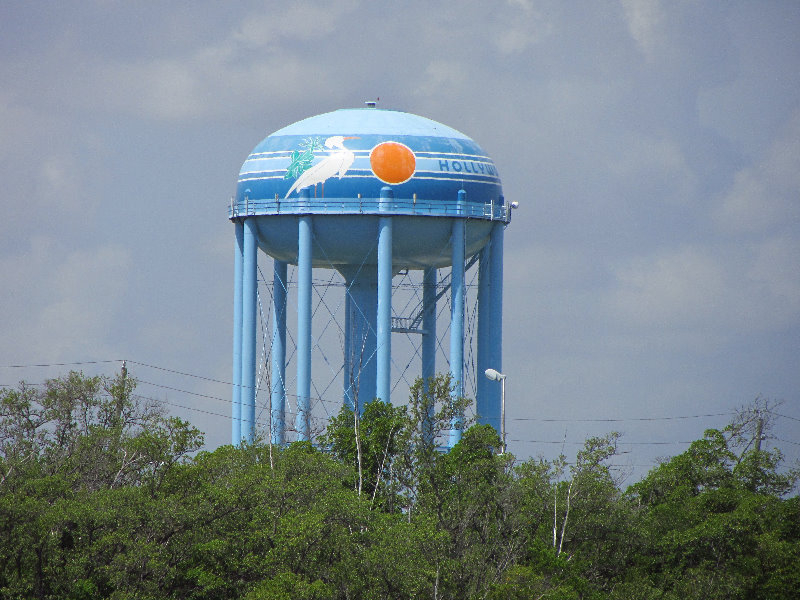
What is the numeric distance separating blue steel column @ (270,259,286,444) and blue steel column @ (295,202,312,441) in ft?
3.76

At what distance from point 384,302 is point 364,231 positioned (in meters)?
2.22

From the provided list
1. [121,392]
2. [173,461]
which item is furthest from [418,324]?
[173,461]

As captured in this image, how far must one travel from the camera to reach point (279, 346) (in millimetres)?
54312

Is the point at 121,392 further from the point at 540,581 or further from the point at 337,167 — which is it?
the point at 540,581

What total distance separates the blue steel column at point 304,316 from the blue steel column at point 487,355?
19.0ft

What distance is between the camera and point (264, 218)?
52000 millimetres

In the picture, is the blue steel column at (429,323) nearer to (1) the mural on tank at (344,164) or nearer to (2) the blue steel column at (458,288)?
(2) the blue steel column at (458,288)

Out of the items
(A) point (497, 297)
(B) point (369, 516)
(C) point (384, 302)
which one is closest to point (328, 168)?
(C) point (384, 302)

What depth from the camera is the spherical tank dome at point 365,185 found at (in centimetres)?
5069

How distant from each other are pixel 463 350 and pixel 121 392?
Answer: 11117 mm

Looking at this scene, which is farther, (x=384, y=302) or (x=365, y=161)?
(x=384, y=302)

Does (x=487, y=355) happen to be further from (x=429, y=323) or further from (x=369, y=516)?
(x=369, y=516)

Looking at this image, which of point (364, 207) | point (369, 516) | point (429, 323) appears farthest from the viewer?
point (429, 323)

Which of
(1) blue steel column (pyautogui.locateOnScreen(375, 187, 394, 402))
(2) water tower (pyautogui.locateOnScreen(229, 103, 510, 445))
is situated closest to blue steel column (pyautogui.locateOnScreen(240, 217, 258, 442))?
(2) water tower (pyautogui.locateOnScreen(229, 103, 510, 445))
